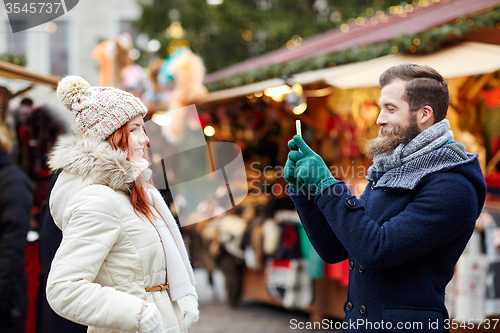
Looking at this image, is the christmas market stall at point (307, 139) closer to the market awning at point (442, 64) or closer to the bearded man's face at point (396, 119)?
the market awning at point (442, 64)

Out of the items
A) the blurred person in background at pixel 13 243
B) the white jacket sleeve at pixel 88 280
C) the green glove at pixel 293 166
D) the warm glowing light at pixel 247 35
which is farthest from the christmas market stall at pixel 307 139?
the warm glowing light at pixel 247 35

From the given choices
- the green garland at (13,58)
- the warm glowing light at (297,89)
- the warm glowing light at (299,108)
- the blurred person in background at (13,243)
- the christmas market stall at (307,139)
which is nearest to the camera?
the blurred person in background at (13,243)

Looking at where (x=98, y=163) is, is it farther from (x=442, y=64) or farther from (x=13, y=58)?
(x=442, y=64)

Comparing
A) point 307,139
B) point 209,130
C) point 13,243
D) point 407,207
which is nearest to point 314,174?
point 407,207

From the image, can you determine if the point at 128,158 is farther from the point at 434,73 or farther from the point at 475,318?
the point at 475,318

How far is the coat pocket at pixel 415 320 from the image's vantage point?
1504 mm

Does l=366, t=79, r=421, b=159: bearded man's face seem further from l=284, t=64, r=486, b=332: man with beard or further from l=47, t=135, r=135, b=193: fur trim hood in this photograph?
l=47, t=135, r=135, b=193: fur trim hood

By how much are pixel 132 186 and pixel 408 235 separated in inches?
38.4

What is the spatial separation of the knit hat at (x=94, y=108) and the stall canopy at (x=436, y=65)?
8.33 ft

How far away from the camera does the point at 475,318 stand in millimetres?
3553

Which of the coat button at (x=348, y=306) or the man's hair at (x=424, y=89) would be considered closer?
the man's hair at (x=424, y=89)

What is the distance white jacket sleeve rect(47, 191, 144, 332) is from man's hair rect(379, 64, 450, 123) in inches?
44.1

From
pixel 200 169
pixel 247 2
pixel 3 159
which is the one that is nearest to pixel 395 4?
pixel 247 2

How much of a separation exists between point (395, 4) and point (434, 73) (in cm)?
1287
